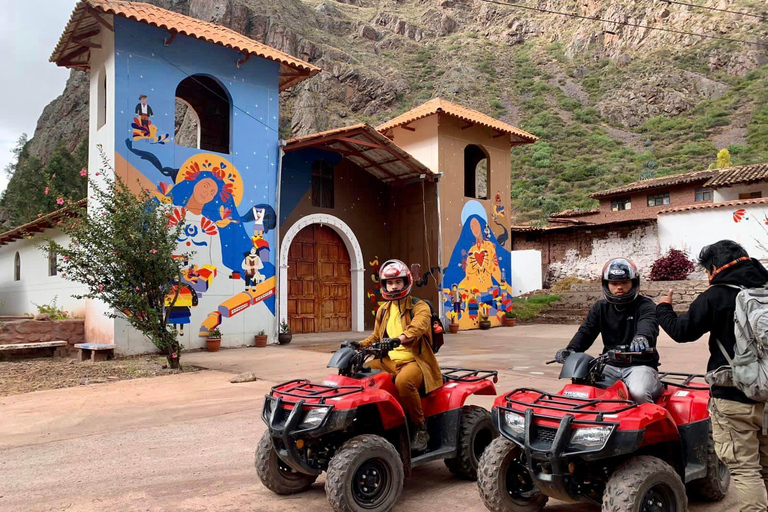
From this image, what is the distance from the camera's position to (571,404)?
10.4ft

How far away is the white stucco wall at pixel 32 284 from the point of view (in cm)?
1463

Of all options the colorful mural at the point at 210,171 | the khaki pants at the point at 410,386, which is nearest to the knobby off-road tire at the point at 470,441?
the khaki pants at the point at 410,386

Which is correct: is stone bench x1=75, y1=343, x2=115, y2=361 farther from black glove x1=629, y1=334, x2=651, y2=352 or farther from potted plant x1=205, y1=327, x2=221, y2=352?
black glove x1=629, y1=334, x2=651, y2=352

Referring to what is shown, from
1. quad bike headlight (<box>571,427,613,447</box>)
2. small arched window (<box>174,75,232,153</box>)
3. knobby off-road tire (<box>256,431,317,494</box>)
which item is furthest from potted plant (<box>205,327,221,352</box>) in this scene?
quad bike headlight (<box>571,427,613,447</box>)

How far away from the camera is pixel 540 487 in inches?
121

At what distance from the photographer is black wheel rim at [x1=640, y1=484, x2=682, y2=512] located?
9.84 ft

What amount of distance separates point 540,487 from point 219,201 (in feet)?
36.0

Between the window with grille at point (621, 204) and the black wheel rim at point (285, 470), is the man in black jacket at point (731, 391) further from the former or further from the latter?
the window with grille at point (621, 204)

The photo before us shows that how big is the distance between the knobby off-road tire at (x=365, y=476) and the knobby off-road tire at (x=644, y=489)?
3.99 feet

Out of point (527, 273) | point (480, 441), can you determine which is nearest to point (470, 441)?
point (480, 441)

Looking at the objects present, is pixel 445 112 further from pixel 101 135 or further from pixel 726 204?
pixel 726 204

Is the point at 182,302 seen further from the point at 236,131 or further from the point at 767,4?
the point at 767,4

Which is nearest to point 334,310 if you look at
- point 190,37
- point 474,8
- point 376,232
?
point 376,232

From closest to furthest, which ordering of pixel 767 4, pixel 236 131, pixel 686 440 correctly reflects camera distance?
pixel 686 440 < pixel 236 131 < pixel 767 4
